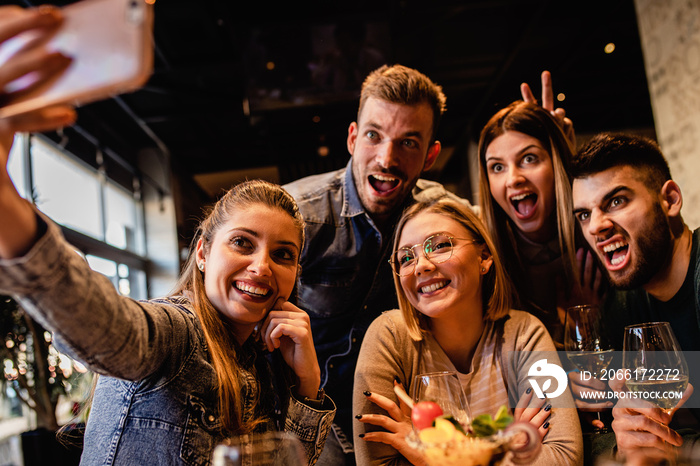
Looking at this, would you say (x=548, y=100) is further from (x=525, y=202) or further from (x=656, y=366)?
(x=656, y=366)

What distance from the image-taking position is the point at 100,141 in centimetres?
686

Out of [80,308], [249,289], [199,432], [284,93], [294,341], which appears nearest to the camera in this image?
[80,308]

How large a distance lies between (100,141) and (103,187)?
61 centimetres

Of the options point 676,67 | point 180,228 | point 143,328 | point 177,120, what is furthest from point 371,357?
point 180,228

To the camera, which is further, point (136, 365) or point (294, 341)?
point (294, 341)

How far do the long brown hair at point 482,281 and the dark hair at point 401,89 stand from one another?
590mm

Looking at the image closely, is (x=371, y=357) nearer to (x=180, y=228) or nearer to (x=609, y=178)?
(x=609, y=178)

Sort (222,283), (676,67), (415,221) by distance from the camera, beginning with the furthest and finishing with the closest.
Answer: (676,67) < (415,221) < (222,283)

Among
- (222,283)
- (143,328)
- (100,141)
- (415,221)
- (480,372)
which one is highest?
(100,141)

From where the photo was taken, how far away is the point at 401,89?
2.26m

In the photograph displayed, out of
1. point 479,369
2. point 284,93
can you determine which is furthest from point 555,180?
point 284,93

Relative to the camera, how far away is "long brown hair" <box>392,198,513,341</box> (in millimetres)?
1811

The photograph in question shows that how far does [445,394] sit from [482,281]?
95 centimetres

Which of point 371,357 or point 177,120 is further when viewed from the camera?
point 177,120
